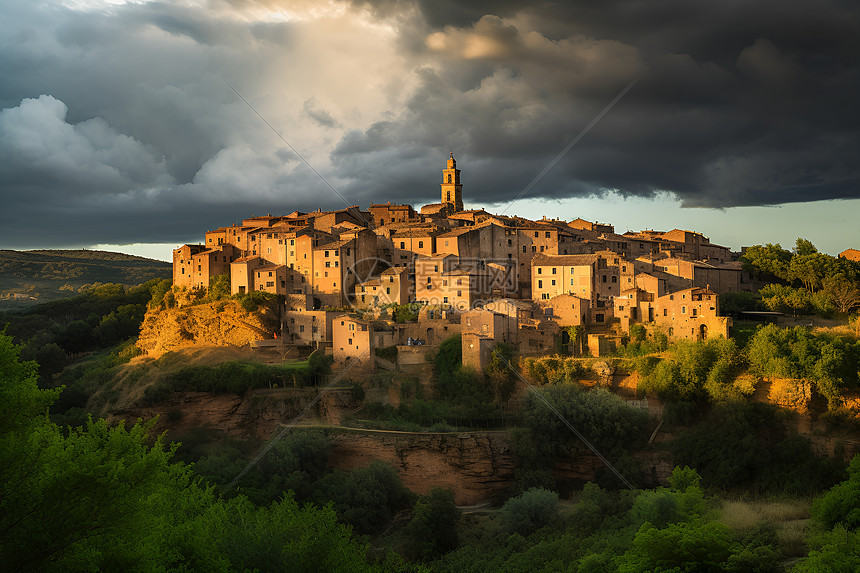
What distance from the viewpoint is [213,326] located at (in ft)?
150

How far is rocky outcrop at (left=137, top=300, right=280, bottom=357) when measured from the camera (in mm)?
44500

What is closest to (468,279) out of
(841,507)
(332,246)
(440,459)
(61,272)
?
(332,246)

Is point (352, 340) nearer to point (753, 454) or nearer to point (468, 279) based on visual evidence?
point (468, 279)

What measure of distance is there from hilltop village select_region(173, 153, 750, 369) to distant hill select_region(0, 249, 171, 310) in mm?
45726

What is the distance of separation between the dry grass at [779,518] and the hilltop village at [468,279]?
9625 millimetres

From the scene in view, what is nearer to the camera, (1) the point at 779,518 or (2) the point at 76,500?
(2) the point at 76,500

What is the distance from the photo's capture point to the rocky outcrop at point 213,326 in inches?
1752

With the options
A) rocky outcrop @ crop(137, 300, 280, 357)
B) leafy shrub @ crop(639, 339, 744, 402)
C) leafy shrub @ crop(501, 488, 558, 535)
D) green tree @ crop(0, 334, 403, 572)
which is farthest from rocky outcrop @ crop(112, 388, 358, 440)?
green tree @ crop(0, 334, 403, 572)

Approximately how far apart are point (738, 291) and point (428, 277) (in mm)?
18695

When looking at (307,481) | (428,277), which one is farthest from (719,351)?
(307,481)

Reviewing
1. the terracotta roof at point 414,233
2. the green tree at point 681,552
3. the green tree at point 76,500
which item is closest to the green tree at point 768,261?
the terracotta roof at point 414,233

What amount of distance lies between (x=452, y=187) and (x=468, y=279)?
25.3 meters

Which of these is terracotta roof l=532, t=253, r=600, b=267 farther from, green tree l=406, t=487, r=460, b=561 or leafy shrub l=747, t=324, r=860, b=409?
green tree l=406, t=487, r=460, b=561

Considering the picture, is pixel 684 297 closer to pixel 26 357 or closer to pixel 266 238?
pixel 266 238
